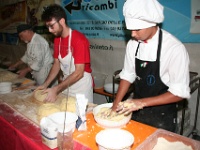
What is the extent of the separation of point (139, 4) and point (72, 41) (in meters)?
1.02

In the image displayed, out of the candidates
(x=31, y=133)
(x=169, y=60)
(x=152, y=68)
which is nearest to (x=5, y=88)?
(x=31, y=133)

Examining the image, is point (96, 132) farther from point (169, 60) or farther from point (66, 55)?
point (66, 55)

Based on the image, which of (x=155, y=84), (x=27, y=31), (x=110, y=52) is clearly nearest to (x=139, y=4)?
(x=155, y=84)

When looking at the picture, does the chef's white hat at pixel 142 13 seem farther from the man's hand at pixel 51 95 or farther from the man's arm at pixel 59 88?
the man's hand at pixel 51 95

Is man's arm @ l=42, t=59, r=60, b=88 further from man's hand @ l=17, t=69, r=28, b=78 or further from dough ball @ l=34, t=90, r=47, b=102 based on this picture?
man's hand @ l=17, t=69, r=28, b=78

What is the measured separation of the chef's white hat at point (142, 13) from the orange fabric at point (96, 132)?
73 centimetres

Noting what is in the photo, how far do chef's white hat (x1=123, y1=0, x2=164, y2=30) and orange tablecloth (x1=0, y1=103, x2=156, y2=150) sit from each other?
29.5 inches

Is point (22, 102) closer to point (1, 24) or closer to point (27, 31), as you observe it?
point (27, 31)

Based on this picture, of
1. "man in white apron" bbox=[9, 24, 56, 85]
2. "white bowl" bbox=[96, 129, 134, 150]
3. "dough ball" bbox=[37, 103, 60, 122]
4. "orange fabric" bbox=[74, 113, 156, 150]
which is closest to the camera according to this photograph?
"white bowl" bbox=[96, 129, 134, 150]

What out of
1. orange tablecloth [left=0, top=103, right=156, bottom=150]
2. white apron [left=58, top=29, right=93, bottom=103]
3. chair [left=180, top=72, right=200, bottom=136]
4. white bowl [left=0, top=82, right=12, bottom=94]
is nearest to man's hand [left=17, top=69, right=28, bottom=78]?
white bowl [left=0, top=82, right=12, bottom=94]

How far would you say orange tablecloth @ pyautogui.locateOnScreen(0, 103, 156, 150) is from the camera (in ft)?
4.22

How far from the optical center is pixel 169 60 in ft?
4.98

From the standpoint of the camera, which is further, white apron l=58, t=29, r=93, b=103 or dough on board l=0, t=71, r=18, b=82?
dough on board l=0, t=71, r=18, b=82

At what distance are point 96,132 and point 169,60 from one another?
0.78 m
